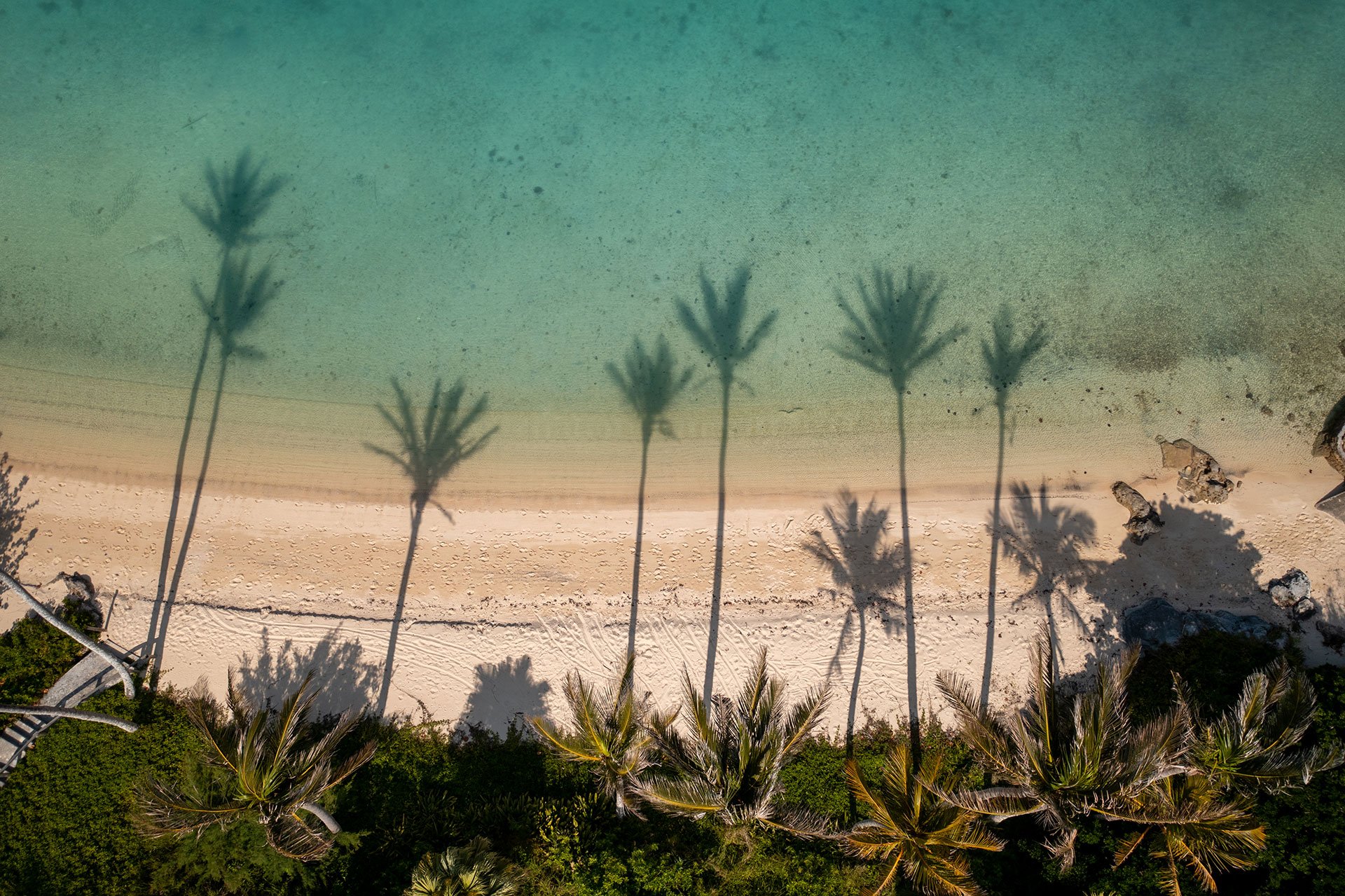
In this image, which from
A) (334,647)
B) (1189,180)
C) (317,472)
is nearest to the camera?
(334,647)

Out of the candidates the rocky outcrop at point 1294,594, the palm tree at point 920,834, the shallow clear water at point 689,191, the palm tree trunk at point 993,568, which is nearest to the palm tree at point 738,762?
the palm tree at point 920,834

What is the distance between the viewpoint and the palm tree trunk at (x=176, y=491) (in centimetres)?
1622

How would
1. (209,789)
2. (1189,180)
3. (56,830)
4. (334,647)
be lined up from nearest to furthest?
(209,789)
(56,830)
(334,647)
(1189,180)

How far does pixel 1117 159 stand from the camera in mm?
19188

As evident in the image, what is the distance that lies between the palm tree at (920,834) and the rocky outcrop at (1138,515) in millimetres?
7510

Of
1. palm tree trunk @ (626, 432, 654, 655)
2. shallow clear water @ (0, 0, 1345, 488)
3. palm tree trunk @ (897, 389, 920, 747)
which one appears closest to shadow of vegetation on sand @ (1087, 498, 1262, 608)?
shallow clear water @ (0, 0, 1345, 488)

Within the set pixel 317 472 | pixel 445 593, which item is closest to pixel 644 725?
pixel 445 593

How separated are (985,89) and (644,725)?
18166 millimetres

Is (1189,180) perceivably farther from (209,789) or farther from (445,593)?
(209,789)

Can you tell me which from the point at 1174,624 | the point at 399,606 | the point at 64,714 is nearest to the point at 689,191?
the point at 399,606

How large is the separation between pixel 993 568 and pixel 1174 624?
3675mm

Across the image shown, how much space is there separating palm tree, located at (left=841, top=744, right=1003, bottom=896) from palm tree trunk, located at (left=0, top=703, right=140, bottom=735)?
14.3 m

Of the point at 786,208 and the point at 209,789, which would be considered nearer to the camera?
the point at 209,789

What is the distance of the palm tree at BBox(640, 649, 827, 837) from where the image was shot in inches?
487
